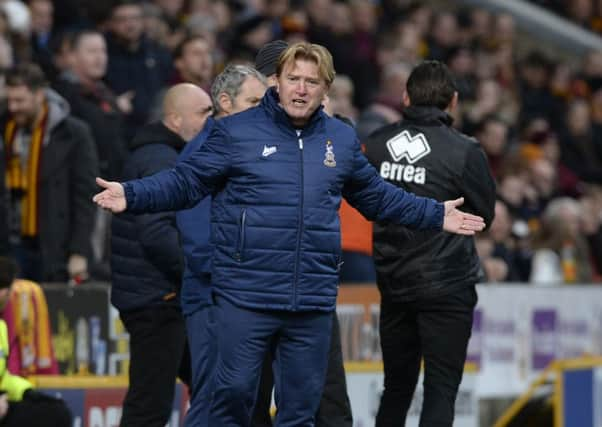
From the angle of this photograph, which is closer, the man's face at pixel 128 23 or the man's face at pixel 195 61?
the man's face at pixel 195 61

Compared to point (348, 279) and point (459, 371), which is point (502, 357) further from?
point (459, 371)

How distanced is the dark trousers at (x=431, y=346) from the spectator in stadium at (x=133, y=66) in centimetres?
484

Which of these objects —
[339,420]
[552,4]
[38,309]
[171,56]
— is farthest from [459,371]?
[552,4]

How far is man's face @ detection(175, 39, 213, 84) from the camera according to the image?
10461 mm

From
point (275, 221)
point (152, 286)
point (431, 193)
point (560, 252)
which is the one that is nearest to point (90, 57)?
point (152, 286)

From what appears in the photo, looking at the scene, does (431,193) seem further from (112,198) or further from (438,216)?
(112,198)

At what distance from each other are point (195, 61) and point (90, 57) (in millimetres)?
791

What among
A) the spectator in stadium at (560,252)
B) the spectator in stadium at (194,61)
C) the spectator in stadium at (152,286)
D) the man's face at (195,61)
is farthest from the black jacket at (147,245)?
the spectator in stadium at (560,252)

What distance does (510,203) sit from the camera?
1469 cm

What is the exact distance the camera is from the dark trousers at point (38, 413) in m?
8.07

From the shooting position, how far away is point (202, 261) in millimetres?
7059

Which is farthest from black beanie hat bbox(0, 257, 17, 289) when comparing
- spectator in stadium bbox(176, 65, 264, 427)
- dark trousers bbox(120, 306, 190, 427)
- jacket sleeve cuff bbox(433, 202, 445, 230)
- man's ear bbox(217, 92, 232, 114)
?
jacket sleeve cuff bbox(433, 202, 445, 230)

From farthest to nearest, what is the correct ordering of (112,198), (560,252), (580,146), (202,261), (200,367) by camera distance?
(580,146)
(560,252)
(200,367)
(202,261)
(112,198)

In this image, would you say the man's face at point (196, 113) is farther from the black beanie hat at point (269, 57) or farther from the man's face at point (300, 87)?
the man's face at point (300, 87)
